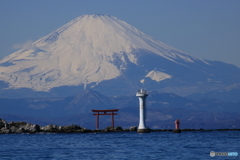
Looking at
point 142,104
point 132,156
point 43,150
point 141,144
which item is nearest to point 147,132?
point 142,104

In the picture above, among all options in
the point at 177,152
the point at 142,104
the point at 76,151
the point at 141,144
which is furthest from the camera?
the point at 142,104

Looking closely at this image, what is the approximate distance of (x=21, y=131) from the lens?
139500mm

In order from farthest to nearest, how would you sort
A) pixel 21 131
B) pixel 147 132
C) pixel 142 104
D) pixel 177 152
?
pixel 21 131, pixel 147 132, pixel 142 104, pixel 177 152

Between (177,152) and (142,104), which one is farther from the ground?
(142,104)

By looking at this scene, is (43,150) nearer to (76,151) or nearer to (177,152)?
(76,151)

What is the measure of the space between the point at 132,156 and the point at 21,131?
2934 inches

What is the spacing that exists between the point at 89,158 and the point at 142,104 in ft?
135

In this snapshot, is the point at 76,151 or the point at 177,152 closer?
the point at 177,152

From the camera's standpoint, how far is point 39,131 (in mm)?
140000

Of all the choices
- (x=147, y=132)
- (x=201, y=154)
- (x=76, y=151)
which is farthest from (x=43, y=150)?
(x=147, y=132)

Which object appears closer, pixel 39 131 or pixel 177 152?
pixel 177 152

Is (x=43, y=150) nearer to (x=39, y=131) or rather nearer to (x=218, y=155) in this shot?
(x=218, y=155)

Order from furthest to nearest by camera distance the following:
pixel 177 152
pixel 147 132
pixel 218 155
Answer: pixel 147 132 < pixel 177 152 < pixel 218 155

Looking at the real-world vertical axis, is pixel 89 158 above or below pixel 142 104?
below
